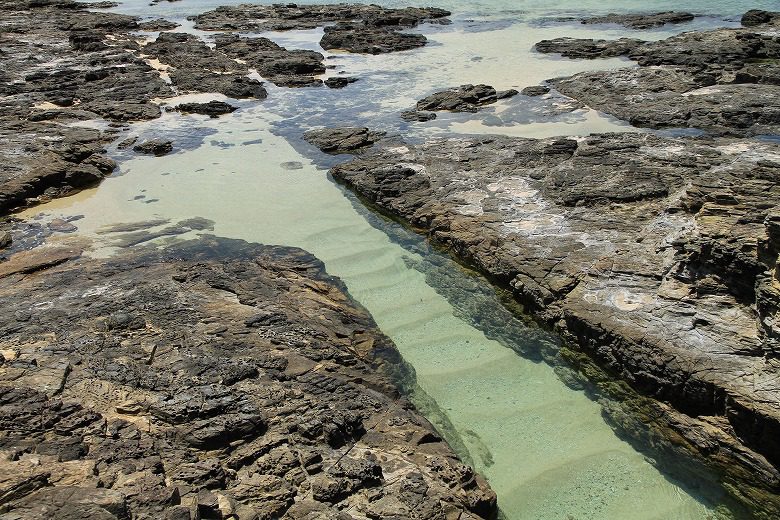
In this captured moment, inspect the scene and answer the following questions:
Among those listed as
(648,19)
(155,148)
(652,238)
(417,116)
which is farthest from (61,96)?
(648,19)

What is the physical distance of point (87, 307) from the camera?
14.6 ft

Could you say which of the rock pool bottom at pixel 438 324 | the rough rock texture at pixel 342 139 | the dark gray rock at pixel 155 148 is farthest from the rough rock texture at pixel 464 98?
the dark gray rock at pixel 155 148

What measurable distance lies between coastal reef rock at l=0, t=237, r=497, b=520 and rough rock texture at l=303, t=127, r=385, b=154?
402 cm

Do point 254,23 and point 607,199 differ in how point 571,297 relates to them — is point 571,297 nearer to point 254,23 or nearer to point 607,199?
point 607,199

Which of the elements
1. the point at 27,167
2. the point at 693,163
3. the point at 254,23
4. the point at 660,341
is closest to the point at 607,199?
the point at 693,163

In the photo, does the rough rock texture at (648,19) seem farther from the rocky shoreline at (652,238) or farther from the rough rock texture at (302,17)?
the rocky shoreline at (652,238)

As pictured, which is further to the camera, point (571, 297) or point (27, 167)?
point (27, 167)

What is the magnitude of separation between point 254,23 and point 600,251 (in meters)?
16.0

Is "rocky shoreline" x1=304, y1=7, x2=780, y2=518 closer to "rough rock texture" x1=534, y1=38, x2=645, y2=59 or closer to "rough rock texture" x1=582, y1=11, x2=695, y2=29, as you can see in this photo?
"rough rock texture" x1=534, y1=38, x2=645, y2=59

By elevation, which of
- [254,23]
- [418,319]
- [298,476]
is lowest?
[418,319]

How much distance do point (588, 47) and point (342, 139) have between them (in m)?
7.17

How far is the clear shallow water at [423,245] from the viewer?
356 cm

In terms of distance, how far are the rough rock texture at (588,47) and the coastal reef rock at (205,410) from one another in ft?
33.6

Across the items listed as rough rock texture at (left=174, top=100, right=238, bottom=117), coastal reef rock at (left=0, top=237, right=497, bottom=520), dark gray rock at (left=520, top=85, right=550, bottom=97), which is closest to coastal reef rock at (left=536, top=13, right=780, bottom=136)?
dark gray rock at (left=520, top=85, right=550, bottom=97)
